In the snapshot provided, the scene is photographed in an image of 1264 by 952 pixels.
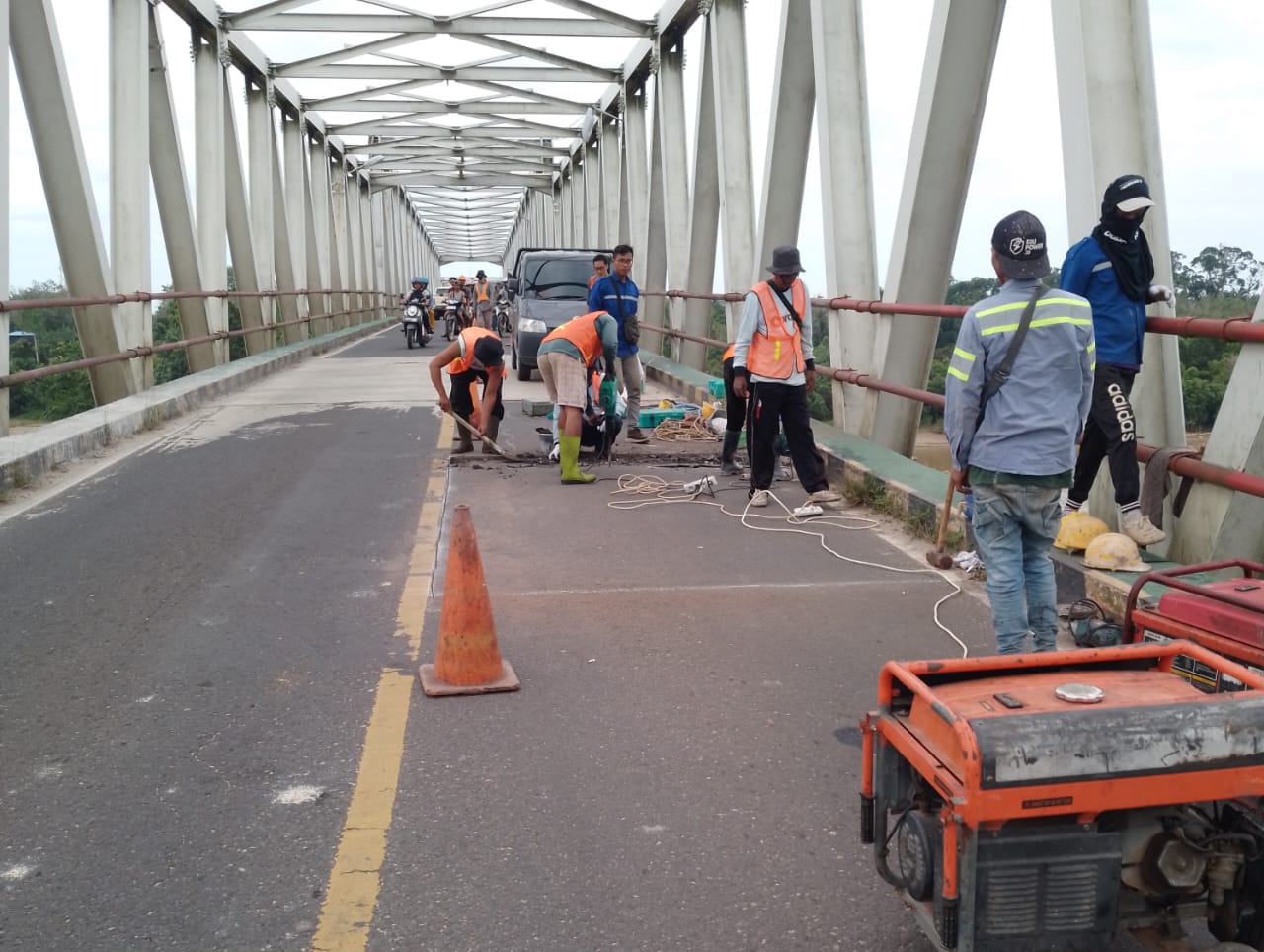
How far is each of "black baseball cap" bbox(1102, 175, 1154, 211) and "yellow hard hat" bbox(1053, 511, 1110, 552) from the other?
154 centimetres

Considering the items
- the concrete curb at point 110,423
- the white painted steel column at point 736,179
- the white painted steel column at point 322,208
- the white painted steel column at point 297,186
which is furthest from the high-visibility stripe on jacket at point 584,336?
the white painted steel column at point 322,208

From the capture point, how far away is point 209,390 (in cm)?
1587

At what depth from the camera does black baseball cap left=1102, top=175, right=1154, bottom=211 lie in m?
5.71

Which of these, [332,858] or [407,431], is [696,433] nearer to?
[407,431]

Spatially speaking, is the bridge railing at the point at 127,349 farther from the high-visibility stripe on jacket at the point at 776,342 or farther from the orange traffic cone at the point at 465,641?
the orange traffic cone at the point at 465,641

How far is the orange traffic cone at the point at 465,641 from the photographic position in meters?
4.80


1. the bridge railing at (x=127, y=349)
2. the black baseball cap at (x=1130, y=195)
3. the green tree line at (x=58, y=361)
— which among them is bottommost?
the green tree line at (x=58, y=361)

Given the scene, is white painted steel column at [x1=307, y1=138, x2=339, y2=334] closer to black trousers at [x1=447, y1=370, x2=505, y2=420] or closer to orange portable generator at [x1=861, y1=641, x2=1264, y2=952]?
black trousers at [x1=447, y1=370, x2=505, y2=420]

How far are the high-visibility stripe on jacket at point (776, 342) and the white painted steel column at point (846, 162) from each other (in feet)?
7.74

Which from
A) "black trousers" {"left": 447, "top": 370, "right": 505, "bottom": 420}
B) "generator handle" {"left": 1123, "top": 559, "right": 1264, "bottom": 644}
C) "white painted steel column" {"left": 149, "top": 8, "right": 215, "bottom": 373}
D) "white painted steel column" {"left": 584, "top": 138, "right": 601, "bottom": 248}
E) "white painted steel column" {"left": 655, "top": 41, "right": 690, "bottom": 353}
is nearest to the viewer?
"generator handle" {"left": 1123, "top": 559, "right": 1264, "bottom": 644}

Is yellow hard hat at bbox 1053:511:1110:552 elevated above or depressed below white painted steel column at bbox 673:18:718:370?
below

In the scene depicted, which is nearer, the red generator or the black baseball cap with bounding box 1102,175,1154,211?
the red generator

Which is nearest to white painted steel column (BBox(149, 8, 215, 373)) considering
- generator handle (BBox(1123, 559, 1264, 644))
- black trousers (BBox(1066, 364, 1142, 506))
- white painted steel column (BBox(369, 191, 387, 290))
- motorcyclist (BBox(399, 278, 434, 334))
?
motorcyclist (BBox(399, 278, 434, 334))

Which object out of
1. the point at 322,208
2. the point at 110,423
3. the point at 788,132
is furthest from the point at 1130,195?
the point at 322,208
